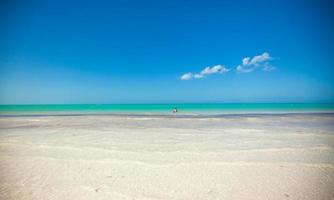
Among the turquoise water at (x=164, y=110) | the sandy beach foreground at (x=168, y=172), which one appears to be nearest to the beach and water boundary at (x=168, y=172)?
the sandy beach foreground at (x=168, y=172)

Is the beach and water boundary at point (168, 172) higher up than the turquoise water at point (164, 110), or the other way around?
the turquoise water at point (164, 110)

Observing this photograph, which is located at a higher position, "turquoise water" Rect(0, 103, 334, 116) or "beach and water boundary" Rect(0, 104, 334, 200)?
"turquoise water" Rect(0, 103, 334, 116)

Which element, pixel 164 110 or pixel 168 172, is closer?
pixel 168 172

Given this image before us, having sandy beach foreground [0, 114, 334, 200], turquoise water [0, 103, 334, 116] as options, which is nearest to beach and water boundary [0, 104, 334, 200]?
sandy beach foreground [0, 114, 334, 200]

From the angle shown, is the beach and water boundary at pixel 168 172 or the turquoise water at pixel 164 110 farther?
the turquoise water at pixel 164 110

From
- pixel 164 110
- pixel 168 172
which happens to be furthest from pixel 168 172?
pixel 164 110

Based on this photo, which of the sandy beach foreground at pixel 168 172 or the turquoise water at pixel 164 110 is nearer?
the sandy beach foreground at pixel 168 172

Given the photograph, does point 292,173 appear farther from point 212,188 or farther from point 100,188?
point 100,188

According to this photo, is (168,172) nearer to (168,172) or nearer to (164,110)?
(168,172)

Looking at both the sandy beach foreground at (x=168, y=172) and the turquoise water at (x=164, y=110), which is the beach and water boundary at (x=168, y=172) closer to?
the sandy beach foreground at (x=168, y=172)

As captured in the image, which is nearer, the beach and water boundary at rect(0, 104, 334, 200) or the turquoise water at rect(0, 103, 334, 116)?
the beach and water boundary at rect(0, 104, 334, 200)

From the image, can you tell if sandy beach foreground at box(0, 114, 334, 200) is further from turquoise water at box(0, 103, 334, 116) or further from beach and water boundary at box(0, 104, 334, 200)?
turquoise water at box(0, 103, 334, 116)

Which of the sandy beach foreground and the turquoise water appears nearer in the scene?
the sandy beach foreground

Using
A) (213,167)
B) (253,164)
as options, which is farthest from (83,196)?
(253,164)
